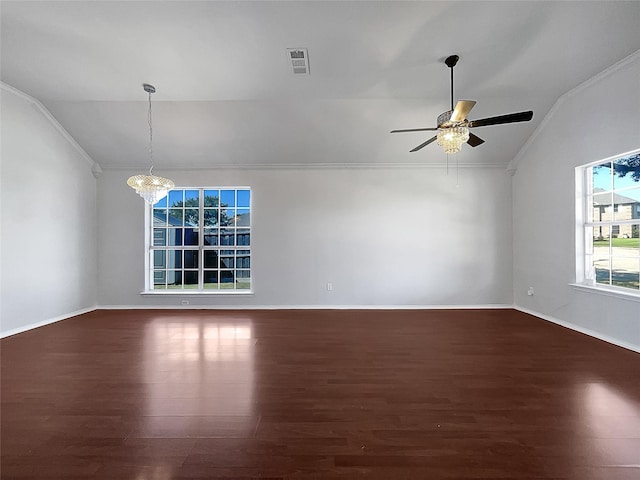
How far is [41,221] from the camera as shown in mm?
4199

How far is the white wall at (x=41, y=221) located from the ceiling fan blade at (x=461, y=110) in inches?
217

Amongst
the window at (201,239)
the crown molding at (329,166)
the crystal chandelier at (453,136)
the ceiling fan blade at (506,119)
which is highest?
the crown molding at (329,166)

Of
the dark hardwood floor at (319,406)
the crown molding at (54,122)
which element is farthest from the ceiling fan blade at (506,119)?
the crown molding at (54,122)

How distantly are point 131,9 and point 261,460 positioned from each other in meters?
3.76

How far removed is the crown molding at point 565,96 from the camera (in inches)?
124

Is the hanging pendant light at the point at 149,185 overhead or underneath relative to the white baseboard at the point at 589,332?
overhead

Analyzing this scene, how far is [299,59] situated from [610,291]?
4585 mm

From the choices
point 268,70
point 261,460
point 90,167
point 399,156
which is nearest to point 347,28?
point 268,70

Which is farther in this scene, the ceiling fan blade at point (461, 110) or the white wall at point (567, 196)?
the white wall at point (567, 196)

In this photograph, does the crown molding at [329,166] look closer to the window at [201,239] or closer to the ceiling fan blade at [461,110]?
the window at [201,239]

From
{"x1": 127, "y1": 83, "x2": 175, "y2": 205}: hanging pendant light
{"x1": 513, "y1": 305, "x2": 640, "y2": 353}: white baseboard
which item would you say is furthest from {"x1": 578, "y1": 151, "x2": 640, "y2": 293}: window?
{"x1": 127, "y1": 83, "x2": 175, "y2": 205}: hanging pendant light

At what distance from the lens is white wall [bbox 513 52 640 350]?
10.5 feet

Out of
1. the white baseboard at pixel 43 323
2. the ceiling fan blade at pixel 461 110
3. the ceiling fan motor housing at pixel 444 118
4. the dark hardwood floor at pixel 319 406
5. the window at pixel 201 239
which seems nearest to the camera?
the dark hardwood floor at pixel 319 406

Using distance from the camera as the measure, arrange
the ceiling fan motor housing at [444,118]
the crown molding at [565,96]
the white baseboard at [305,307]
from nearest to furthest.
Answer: the ceiling fan motor housing at [444,118]
the crown molding at [565,96]
the white baseboard at [305,307]
